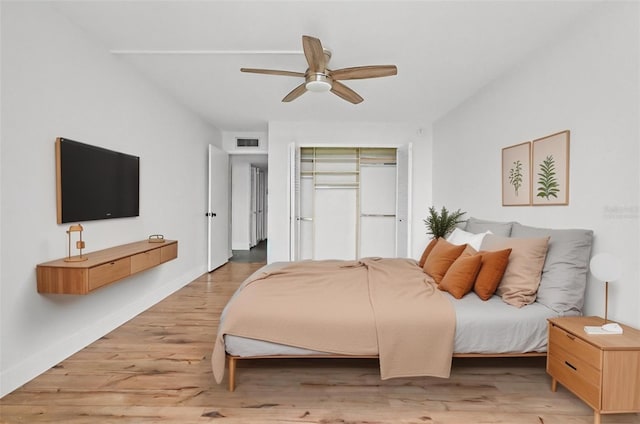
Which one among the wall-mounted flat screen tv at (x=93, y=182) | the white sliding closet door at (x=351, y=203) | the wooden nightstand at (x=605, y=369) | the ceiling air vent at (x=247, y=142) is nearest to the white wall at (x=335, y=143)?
the white sliding closet door at (x=351, y=203)

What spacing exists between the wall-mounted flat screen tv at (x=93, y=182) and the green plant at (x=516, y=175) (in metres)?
3.74

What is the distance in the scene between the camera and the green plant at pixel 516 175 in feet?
10.6

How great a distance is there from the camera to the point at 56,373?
95.2 inches

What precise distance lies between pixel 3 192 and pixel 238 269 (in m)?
4.13

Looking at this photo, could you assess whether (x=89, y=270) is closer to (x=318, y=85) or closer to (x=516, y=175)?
(x=318, y=85)

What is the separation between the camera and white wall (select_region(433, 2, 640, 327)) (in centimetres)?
209

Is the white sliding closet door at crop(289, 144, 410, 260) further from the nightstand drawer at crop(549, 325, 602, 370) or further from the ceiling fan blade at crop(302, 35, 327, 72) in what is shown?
the nightstand drawer at crop(549, 325, 602, 370)

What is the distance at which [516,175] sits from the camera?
328 centimetres

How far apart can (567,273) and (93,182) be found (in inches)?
144

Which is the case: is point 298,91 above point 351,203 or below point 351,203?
above

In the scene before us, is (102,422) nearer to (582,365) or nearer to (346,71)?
(582,365)

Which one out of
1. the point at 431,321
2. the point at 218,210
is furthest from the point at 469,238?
the point at 218,210

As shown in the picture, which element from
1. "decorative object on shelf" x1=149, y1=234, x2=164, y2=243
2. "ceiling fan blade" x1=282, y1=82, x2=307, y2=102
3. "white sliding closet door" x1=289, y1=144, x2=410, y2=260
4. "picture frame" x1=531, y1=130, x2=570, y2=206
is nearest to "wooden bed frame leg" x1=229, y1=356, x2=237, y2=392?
"decorative object on shelf" x1=149, y1=234, x2=164, y2=243

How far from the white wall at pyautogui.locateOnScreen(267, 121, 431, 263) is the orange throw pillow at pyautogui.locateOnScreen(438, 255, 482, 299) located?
A: 3.01m
